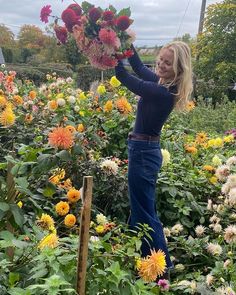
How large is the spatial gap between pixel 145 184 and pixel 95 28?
3.09 ft

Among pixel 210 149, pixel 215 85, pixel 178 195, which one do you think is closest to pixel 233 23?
pixel 215 85

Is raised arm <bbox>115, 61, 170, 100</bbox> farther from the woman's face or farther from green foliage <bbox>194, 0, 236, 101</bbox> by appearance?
green foliage <bbox>194, 0, 236, 101</bbox>

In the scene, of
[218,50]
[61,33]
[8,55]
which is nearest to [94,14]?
[61,33]

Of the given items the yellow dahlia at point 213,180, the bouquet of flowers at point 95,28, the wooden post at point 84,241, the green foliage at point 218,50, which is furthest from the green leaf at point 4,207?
the green foliage at point 218,50

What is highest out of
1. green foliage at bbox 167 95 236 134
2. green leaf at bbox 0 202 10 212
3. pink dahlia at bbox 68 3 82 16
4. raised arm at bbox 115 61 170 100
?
pink dahlia at bbox 68 3 82 16

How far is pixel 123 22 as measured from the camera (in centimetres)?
231

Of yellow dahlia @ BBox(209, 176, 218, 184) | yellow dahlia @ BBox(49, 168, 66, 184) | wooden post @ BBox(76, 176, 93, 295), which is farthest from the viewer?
yellow dahlia @ BBox(209, 176, 218, 184)

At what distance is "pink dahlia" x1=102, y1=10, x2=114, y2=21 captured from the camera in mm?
2297

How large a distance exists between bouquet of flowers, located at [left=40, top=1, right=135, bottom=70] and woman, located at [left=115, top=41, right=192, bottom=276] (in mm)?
279

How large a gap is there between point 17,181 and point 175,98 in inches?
52.9

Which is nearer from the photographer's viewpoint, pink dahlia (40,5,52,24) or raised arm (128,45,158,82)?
pink dahlia (40,5,52,24)

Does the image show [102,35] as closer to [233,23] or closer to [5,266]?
[5,266]

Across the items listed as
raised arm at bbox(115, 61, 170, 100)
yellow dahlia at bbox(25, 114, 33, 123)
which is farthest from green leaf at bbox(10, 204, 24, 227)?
yellow dahlia at bbox(25, 114, 33, 123)

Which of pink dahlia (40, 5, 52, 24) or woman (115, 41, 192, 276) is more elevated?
pink dahlia (40, 5, 52, 24)
